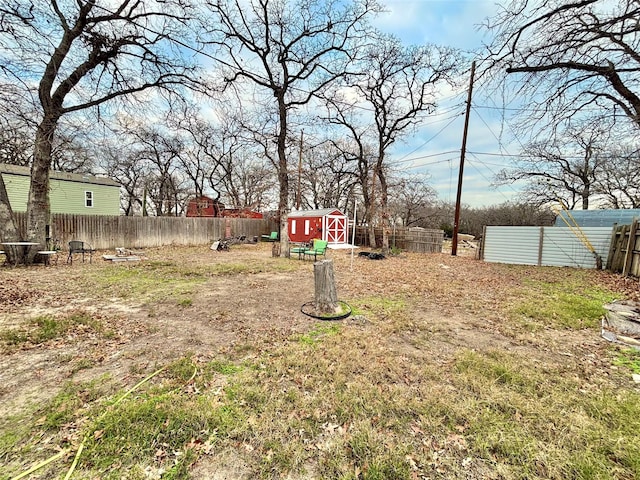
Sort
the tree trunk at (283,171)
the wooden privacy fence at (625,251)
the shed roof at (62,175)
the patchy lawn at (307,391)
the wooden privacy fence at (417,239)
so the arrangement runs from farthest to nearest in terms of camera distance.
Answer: the shed roof at (62,175) → the wooden privacy fence at (417,239) → the tree trunk at (283,171) → the wooden privacy fence at (625,251) → the patchy lawn at (307,391)

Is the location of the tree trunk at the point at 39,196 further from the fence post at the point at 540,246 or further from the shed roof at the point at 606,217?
the shed roof at the point at 606,217

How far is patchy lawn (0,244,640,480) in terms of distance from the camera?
177 cm

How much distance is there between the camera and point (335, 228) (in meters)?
19.1

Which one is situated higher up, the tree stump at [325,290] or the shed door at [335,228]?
A: the shed door at [335,228]

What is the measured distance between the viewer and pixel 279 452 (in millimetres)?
1836

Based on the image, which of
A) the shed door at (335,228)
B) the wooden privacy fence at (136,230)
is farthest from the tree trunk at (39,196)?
the shed door at (335,228)

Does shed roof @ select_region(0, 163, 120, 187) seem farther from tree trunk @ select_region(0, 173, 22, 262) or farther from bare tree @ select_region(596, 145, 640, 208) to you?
bare tree @ select_region(596, 145, 640, 208)

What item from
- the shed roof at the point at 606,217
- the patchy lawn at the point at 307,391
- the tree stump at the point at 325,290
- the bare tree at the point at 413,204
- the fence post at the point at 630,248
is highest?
the bare tree at the point at 413,204

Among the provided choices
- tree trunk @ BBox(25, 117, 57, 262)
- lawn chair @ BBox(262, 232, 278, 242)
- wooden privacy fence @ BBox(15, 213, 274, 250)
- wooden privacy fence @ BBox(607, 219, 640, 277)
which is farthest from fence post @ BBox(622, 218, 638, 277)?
wooden privacy fence @ BBox(15, 213, 274, 250)

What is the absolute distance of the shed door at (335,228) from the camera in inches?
732

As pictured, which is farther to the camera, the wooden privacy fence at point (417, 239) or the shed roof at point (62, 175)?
the shed roof at point (62, 175)

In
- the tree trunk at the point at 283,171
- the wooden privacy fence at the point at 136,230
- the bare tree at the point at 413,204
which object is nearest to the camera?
the tree trunk at the point at 283,171

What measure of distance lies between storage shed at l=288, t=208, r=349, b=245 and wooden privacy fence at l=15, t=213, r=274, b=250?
12.6ft

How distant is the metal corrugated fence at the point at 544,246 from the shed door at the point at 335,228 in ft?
31.6
